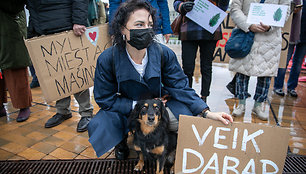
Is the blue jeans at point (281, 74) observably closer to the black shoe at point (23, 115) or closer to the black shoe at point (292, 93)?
the black shoe at point (292, 93)

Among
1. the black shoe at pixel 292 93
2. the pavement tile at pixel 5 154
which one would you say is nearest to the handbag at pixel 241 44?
the black shoe at pixel 292 93

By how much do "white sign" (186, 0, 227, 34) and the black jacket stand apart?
1.40 metres

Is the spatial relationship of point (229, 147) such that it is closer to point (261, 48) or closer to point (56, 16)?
point (261, 48)

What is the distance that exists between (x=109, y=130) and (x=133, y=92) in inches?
15.7

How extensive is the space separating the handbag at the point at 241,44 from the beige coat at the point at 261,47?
66 mm

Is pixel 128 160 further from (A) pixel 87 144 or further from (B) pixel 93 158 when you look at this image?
(A) pixel 87 144

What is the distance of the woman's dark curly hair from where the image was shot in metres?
1.59

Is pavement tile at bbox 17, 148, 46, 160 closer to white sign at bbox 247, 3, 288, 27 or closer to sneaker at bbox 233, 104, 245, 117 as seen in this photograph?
sneaker at bbox 233, 104, 245, 117

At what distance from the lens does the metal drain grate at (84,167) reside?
1.71 meters

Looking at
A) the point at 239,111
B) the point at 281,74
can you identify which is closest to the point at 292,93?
the point at 281,74

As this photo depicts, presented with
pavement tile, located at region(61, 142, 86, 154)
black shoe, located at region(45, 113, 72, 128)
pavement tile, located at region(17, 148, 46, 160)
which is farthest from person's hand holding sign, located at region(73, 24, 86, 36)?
pavement tile, located at region(17, 148, 46, 160)

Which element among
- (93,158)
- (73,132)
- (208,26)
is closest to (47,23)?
(73,132)

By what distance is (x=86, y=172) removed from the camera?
1.71 meters

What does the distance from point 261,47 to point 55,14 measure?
2.55 meters
